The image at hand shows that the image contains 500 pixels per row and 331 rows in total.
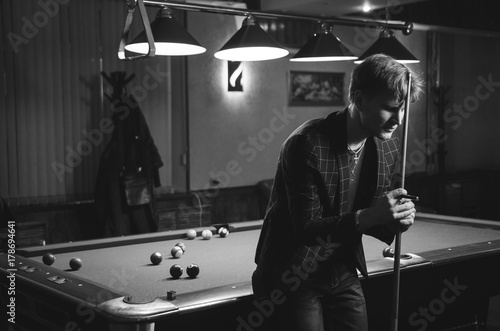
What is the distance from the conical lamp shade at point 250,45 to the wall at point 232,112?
2.55 m

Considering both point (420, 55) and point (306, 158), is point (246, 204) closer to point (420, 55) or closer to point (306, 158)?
point (420, 55)

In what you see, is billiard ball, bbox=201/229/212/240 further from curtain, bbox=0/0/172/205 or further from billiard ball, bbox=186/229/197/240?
curtain, bbox=0/0/172/205

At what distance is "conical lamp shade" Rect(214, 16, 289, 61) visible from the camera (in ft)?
9.62

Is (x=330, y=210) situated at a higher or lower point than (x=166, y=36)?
lower

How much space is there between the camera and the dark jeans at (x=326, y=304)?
1.97 meters

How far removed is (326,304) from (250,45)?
1350 mm

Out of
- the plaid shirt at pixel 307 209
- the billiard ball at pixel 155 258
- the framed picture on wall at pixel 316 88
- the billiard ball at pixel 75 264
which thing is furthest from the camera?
the framed picture on wall at pixel 316 88

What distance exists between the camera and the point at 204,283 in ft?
7.76

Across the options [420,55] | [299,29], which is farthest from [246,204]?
[420,55]

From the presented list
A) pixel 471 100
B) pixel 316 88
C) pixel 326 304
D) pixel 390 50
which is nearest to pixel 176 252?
pixel 326 304

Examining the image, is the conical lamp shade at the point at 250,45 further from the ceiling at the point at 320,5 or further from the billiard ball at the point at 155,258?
the ceiling at the point at 320,5

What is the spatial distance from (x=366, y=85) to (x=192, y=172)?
392 cm

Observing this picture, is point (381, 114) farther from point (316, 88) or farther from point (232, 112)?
point (316, 88)

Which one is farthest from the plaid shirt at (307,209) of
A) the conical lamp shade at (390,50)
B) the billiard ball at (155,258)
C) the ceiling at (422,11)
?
the ceiling at (422,11)
